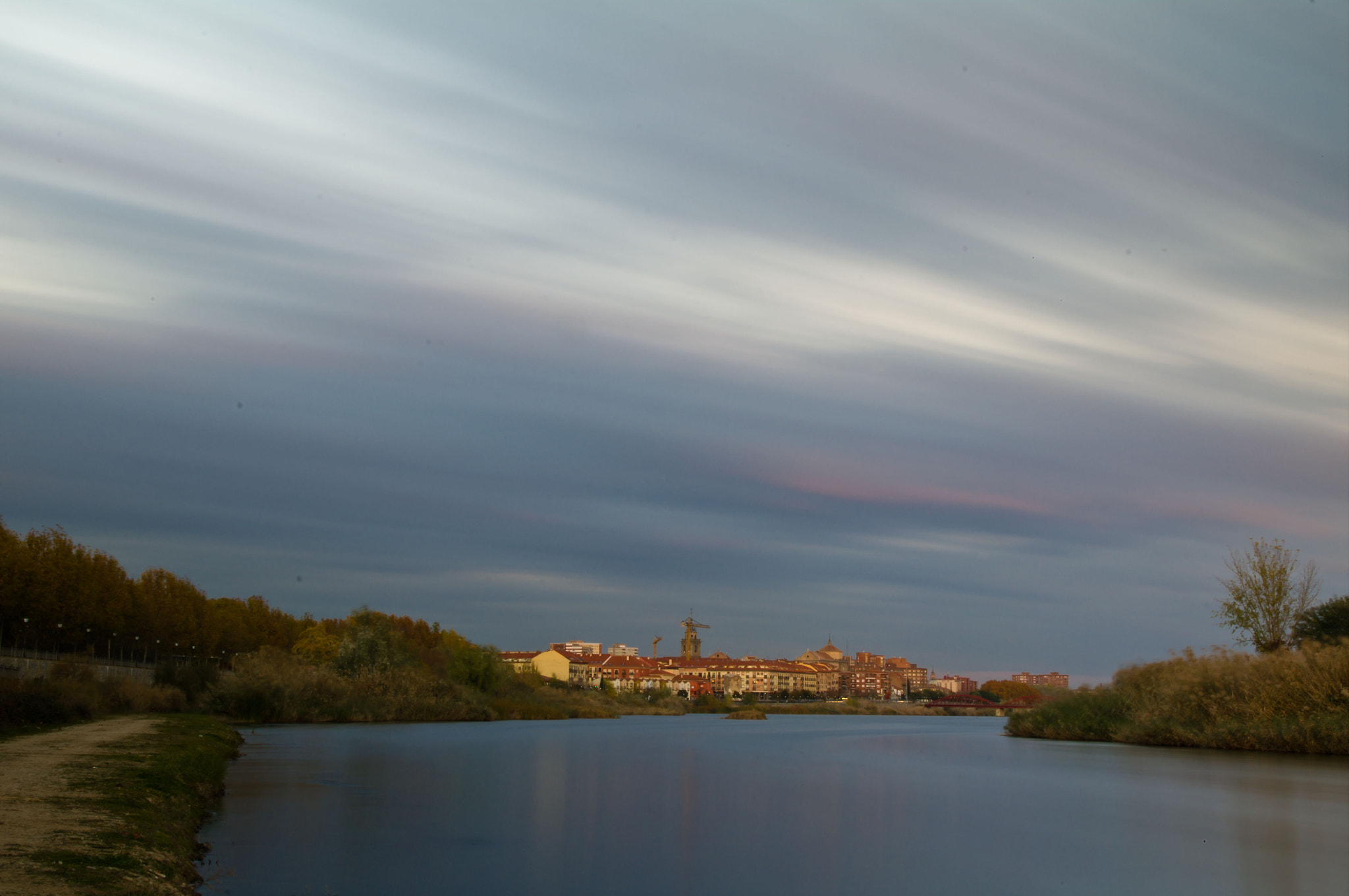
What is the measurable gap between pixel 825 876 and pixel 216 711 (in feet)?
156

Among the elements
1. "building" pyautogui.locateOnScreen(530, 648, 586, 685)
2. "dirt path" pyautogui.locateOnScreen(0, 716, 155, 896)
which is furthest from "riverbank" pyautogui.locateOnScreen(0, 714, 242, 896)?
"building" pyautogui.locateOnScreen(530, 648, 586, 685)

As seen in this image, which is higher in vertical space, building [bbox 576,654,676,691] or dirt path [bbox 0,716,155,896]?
dirt path [bbox 0,716,155,896]

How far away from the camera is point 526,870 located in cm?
1255

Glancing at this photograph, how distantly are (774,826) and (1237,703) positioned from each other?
20.9m

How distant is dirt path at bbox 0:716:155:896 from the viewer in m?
7.89

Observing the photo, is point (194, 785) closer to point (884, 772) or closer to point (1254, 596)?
point (884, 772)

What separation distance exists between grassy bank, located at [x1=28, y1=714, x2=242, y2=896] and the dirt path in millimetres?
155

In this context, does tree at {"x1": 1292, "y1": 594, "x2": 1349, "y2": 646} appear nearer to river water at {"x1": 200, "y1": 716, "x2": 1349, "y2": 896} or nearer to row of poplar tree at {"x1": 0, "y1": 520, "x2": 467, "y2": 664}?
river water at {"x1": 200, "y1": 716, "x2": 1349, "y2": 896}

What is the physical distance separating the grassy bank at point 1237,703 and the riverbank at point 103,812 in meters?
27.6

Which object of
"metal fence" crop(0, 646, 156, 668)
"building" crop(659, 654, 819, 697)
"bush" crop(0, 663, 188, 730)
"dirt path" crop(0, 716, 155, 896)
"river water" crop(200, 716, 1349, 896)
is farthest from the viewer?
"building" crop(659, 654, 819, 697)

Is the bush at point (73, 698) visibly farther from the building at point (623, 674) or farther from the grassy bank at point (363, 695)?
the building at point (623, 674)

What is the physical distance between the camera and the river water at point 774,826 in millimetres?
12156

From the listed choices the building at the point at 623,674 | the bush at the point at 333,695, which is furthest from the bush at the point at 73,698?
the building at the point at 623,674

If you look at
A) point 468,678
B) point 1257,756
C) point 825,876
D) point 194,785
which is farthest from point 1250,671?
point 468,678
